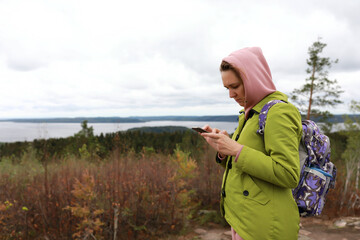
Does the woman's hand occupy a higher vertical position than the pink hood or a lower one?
lower

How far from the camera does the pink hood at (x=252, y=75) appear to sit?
1234mm

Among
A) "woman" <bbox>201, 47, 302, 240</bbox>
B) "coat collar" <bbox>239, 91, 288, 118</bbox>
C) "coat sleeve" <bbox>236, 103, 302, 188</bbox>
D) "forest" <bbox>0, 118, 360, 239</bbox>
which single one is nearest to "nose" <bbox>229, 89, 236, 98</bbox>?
"woman" <bbox>201, 47, 302, 240</bbox>

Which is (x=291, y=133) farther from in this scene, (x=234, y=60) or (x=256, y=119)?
(x=234, y=60)

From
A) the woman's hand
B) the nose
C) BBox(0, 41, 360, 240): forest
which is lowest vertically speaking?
BBox(0, 41, 360, 240): forest

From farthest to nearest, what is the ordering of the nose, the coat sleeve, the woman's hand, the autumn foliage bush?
the autumn foliage bush, the nose, the woman's hand, the coat sleeve

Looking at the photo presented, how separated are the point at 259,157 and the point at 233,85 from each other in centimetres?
42

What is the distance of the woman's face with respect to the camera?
1.28 meters

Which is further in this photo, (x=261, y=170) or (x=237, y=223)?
(x=237, y=223)

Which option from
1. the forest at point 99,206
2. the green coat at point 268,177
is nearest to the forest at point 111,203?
the forest at point 99,206

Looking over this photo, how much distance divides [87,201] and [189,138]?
6.01m

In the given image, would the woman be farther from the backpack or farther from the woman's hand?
the backpack

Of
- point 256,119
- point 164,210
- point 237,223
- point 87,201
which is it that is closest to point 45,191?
point 87,201

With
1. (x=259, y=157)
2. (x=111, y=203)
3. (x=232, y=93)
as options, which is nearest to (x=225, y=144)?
(x=259, y=157)

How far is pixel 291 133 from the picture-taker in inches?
43.3
